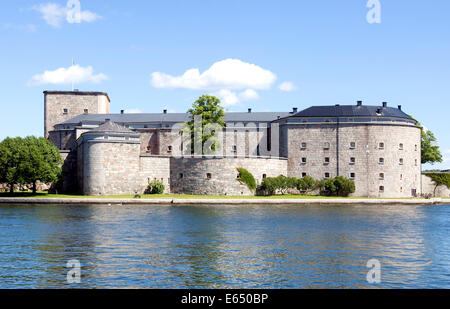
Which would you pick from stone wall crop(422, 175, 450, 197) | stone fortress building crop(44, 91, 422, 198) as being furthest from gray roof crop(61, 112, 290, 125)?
stone wall crop(422, 175, 450, 197)

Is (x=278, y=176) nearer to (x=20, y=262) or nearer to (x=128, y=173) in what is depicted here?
(x=128, y=173)

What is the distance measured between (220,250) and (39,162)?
3893cm

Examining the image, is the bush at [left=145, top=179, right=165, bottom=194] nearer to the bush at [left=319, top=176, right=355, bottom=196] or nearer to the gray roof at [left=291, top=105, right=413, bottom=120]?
the bush at [left=319, top=176, right=355, bottom=196]

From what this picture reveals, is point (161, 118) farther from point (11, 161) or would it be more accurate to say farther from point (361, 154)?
point (361, 154)

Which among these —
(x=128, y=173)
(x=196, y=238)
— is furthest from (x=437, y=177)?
(x=196, y=238)

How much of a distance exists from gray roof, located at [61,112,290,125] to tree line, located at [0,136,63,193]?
60.7ft

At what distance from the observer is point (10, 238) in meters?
28.7

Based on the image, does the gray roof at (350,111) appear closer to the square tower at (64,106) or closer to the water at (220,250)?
the water at (220,250)

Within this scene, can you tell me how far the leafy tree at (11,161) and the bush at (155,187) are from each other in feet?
49.3

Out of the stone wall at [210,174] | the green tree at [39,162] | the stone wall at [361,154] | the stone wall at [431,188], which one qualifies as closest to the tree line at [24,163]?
the green tree at [39,162]

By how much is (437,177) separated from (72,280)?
62.2 m

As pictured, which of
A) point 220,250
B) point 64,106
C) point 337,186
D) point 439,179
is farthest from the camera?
point 64,106

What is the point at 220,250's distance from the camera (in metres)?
25.3

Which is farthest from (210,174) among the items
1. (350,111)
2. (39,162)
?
(350,111)
